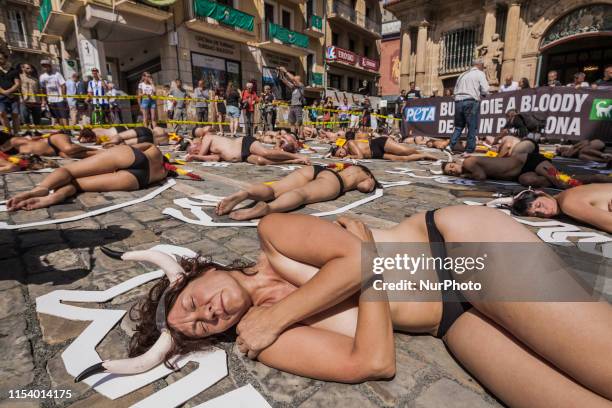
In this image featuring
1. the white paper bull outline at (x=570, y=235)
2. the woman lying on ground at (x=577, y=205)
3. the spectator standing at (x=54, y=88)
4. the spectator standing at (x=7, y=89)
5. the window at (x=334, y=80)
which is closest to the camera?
the white paper bull outline at (x=570, y=235)

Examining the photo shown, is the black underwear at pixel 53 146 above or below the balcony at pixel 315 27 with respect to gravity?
below

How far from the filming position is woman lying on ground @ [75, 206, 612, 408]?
1.23m

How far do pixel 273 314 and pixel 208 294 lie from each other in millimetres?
352

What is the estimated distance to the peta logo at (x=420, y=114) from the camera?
14539 mm

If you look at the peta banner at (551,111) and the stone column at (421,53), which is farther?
the stone column at (421,53)

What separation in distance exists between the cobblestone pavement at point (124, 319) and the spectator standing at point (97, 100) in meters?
10.8

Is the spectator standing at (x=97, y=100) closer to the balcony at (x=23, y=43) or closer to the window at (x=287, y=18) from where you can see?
the window at (x=287, y=18)

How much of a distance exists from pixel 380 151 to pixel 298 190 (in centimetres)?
521

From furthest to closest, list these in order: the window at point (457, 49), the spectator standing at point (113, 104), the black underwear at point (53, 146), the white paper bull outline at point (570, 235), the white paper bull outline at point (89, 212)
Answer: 1. the window at point (457, 49)
2. the spectator standing at point (113, 104)
3. the black underwear at point (53, 146)
4. the white paper bull outline at point (89, 212)
5. the white paper bull outline at point (570, 235)

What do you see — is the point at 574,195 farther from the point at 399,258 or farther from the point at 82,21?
the point at 82,21

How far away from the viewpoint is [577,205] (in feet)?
11.1

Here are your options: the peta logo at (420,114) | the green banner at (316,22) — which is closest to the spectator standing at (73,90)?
the peta logo at (420,114)

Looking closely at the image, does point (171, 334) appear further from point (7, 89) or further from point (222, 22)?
point (222, 22)

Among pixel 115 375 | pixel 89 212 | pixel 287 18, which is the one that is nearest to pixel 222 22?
pixel 287 18
